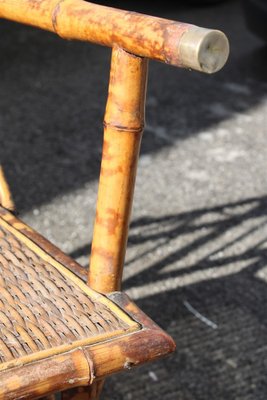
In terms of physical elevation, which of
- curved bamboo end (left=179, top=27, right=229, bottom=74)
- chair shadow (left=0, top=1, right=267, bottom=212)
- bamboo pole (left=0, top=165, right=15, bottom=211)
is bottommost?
chair shadow (left=0, top=1, right=267, bottom=212)

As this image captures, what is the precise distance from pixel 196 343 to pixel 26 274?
33.2 inches

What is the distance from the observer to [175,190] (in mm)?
2707

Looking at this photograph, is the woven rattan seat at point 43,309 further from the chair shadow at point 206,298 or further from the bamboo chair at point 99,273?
the chair shadow at point 206,298

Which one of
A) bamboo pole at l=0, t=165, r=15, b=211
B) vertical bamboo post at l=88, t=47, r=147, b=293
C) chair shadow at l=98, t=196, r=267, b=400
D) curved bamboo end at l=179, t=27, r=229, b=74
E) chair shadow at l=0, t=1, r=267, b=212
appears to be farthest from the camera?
chair shadow at l=0, t=1, r=267, b=212

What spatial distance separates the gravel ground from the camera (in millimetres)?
1891

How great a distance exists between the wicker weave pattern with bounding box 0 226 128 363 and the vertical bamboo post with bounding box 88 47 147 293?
Result: 2.0 inches

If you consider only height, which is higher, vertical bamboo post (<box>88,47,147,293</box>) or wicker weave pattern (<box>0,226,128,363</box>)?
vertical bamboo post (<box>88,47,147,293</box>)

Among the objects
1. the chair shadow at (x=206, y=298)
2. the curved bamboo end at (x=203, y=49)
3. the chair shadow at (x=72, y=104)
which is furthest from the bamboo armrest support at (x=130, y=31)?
the chair shadow at (x=72, y=104)

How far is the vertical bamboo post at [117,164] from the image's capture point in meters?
1.03

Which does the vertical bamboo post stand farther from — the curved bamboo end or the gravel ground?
the gravel ground

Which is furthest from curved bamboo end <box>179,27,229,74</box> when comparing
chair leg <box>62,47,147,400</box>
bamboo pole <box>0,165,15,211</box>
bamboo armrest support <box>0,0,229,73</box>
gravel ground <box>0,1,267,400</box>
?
gravel ground <box>0,1,267,400</box>

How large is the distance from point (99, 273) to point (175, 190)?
1579mm

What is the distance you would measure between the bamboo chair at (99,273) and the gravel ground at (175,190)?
2.13 feet

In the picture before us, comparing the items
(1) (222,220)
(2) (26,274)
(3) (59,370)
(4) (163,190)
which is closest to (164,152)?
(4) (163,190)
